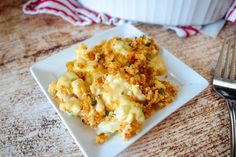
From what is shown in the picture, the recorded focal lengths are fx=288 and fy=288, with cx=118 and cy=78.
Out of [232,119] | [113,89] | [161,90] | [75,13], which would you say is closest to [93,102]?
[113,89]

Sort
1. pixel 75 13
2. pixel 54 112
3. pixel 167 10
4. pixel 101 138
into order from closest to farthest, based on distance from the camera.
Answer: pixel 101 138
pixel 54 112
pixel 167 10
pixel 75 13

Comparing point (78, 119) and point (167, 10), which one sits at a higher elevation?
point (167, 10)

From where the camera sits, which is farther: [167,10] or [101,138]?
[167,10]

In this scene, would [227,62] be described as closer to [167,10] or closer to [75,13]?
[167,10]

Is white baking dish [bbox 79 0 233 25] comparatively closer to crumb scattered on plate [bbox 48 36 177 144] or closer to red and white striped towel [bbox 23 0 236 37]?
red and white striped towel [bbox 23 0 236 37]

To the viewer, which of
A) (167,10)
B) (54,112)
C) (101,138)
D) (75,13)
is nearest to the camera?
(101,138)

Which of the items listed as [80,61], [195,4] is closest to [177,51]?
[195,4]

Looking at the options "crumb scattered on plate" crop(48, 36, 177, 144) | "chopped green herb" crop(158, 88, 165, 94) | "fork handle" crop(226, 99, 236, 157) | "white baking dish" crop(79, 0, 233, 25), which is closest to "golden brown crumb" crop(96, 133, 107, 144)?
"crumb scattered on plate" crop(48, 36, 177, 144)
